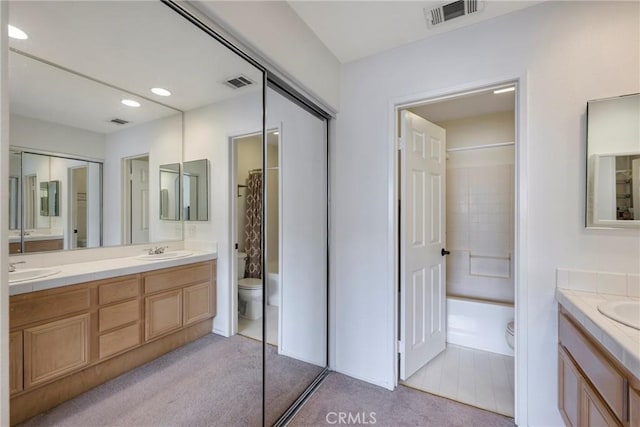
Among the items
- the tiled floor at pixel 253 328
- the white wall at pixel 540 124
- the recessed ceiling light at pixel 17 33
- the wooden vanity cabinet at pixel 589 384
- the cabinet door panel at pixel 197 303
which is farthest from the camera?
Result: the tiled floor at pixel 253 328

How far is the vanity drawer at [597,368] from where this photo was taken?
1004mm

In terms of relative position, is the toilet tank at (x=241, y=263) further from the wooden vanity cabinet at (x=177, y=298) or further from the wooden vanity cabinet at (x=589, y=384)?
the wooden vanity cabinet at (x=589, y=384)

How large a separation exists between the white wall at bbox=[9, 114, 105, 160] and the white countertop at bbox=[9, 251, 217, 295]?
37 cm

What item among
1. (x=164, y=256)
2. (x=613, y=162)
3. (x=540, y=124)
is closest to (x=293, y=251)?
(x=164, y=256)

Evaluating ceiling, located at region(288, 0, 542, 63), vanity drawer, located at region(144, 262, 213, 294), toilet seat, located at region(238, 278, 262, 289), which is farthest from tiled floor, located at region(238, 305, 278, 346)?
ceiling, located at region(288, 0, 542, 63)

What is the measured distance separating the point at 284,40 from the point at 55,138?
1.25 meters

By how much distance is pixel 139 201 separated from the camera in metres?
1.27

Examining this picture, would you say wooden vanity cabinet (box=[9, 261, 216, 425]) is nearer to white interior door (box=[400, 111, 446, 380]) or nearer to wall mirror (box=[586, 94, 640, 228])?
white interior door (box=[400, 111, 446, 380])

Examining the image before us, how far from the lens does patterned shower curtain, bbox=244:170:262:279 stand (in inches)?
65.2

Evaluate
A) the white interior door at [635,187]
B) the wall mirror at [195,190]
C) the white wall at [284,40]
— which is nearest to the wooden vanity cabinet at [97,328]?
the wall mirror at [195,190]

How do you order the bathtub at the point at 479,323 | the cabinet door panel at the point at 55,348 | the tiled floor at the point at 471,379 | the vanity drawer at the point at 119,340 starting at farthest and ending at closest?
the bathtub at the point at 479,323, the tiled floor at the point at 471,379, the vanity drawer at the point at 119,340, the cabinet door panel at the point at 55,348

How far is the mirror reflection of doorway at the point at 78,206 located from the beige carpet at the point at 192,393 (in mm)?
557

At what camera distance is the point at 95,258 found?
110 cm

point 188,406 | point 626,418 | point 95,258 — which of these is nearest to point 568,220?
point 626,418
